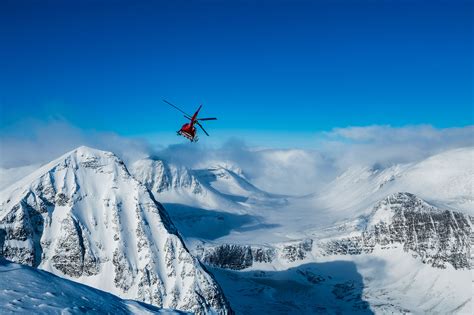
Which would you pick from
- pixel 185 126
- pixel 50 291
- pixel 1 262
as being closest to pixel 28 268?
pixel 1 262

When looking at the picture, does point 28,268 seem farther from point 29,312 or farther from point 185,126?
point 185,126

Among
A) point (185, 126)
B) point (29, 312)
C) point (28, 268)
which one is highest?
point (185, 126)

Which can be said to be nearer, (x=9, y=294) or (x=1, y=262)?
(x=9, y=294)

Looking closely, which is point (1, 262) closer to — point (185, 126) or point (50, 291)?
point (50, 291)

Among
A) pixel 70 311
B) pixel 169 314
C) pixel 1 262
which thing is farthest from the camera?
pixel 169 314

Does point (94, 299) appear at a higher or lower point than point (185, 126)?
lower

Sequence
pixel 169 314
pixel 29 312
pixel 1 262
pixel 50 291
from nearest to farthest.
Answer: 1. pixel 29 312
2. pixel 50 291
3. pixel 1 262
4. pixel 169 314

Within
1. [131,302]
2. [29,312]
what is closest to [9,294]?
[29,312]
